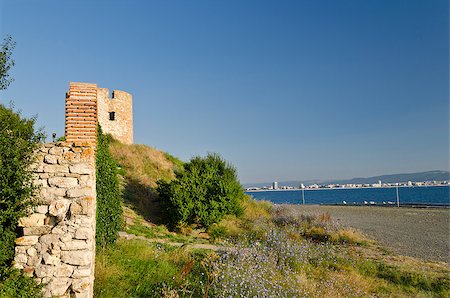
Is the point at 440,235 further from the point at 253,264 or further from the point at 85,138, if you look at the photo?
the point at 85,138

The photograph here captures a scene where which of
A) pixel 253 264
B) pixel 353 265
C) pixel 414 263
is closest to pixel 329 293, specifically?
pixel 253 264

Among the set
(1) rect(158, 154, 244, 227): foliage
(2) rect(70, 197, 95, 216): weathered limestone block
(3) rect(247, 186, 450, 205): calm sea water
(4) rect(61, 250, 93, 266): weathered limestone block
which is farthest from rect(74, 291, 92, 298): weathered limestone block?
(3) rect(247, 186, 450, 205): calm sea water

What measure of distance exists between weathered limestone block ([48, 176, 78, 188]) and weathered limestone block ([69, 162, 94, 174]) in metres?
0.13

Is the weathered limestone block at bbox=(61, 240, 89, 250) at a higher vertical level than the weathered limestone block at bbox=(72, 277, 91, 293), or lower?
higher

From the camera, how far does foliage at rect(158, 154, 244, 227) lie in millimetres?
13414

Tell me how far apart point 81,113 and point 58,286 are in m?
2.90

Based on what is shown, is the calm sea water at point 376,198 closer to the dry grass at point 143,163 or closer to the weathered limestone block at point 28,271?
the dry grass at point 143,163

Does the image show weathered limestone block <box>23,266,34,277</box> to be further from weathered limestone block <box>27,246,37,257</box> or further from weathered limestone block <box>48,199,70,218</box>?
weathered limestone block <box>48,199,70,218</box>

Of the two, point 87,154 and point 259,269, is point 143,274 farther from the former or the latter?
point 87,154

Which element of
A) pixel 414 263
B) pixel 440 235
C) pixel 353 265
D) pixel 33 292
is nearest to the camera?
pixel 33 292

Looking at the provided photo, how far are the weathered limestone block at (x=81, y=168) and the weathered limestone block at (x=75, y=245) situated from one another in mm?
1116

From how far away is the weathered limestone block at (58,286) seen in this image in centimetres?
461

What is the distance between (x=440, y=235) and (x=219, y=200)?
372 inches

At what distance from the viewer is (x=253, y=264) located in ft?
21.7
